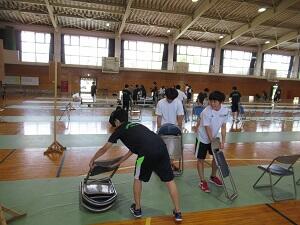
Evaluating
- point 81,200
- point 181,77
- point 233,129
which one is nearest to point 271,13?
point 181,77

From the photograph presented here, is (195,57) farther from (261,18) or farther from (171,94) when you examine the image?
(171,94)

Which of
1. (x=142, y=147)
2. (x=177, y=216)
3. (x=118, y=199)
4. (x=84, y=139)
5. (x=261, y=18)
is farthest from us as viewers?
(x=261, y=18)

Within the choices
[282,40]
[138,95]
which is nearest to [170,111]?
[138,95]

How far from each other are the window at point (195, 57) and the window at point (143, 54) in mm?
2365

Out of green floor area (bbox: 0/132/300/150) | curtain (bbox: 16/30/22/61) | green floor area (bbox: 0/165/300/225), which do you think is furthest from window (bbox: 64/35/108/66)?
green floor area (bbox: 0/165/300/225)

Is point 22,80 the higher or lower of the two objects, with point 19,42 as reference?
lower

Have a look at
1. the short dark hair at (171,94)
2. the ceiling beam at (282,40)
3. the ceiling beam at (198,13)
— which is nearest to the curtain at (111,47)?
the ceiling beam at (198,13)

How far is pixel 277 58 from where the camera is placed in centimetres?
3200

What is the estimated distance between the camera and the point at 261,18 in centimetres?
2100

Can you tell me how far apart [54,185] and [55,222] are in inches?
47.8

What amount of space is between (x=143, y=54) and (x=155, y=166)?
83.0 feet

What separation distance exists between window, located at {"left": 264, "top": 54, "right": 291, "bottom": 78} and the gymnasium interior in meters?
0.12

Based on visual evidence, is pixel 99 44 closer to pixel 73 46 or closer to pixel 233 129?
pixel 73 46

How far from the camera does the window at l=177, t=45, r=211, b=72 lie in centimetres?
2874
